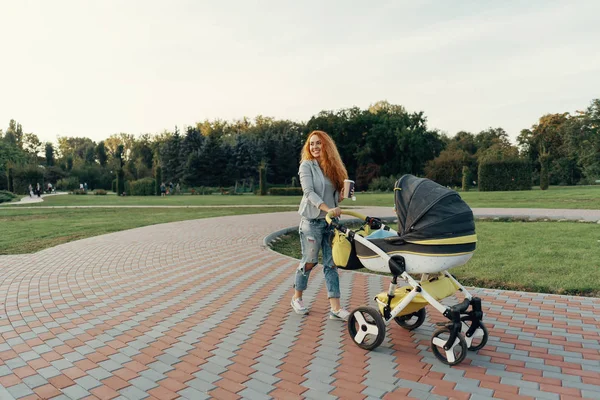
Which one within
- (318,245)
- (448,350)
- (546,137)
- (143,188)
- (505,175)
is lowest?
(448,350)

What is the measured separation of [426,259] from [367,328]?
84cm

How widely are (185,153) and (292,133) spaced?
15.5m

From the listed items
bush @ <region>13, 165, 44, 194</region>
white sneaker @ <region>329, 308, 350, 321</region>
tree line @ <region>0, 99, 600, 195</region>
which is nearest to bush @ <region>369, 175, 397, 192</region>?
tree line @ <region>0, 99, 600, 195</region>

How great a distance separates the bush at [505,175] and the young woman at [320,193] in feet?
113

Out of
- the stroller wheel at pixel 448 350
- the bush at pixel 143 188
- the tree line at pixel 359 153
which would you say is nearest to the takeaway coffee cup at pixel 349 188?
the stroller wheel at pixel 448 350

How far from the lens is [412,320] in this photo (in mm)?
4348

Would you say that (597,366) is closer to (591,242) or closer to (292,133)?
(591,242)

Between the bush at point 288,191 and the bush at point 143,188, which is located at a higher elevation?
the bush at point 143,188

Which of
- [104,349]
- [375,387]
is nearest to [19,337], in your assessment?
[104,349]

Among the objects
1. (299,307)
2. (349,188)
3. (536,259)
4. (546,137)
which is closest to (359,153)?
(546,137)

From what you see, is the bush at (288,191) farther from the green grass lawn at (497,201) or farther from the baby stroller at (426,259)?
the baby stroller at (426,259)

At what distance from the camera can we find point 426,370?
132 inches

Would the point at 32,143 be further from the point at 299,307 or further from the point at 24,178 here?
the point at 299,307

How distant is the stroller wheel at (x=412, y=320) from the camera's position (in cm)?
421
